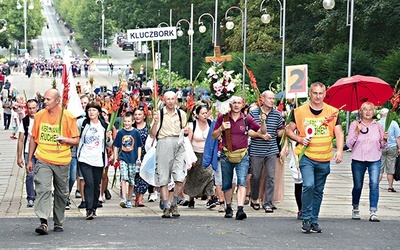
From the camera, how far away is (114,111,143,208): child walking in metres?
17.5

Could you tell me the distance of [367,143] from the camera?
50.1ft

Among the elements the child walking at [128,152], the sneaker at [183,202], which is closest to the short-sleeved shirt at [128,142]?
the child walking at [128,152]

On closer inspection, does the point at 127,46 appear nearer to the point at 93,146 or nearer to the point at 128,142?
the point at 128,142

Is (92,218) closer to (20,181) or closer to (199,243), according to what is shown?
(199,243)

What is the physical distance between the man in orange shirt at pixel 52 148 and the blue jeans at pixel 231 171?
251 cm

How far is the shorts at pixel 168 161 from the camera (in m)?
15.7

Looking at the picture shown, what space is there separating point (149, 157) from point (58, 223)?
10.2 feet

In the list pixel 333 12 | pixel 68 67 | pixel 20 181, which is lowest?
pixel 20 181

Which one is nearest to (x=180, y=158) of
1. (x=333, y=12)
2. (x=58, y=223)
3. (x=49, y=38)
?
(x=58, y=223)

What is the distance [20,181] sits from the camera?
23.3 metres

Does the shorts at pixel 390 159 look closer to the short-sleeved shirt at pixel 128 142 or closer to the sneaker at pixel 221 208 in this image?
the sneaker at pixel 221 208

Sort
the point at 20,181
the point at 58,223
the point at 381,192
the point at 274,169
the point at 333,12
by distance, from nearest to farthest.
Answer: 1. the point at 58,223
2. the point at 274,169
3. the point at 381,192
4. the point at 20,181
5. the point at 333,12

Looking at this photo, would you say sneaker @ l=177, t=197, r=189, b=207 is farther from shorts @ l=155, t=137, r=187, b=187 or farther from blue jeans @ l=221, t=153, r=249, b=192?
blue jeans @ l=221, t=153, r=249, b=192

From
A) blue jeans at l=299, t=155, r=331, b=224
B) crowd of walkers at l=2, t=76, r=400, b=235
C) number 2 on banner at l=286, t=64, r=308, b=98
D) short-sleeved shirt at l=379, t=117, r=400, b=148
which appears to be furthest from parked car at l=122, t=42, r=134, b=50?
blue jeans at l=299, t=155, r=331, b=224
